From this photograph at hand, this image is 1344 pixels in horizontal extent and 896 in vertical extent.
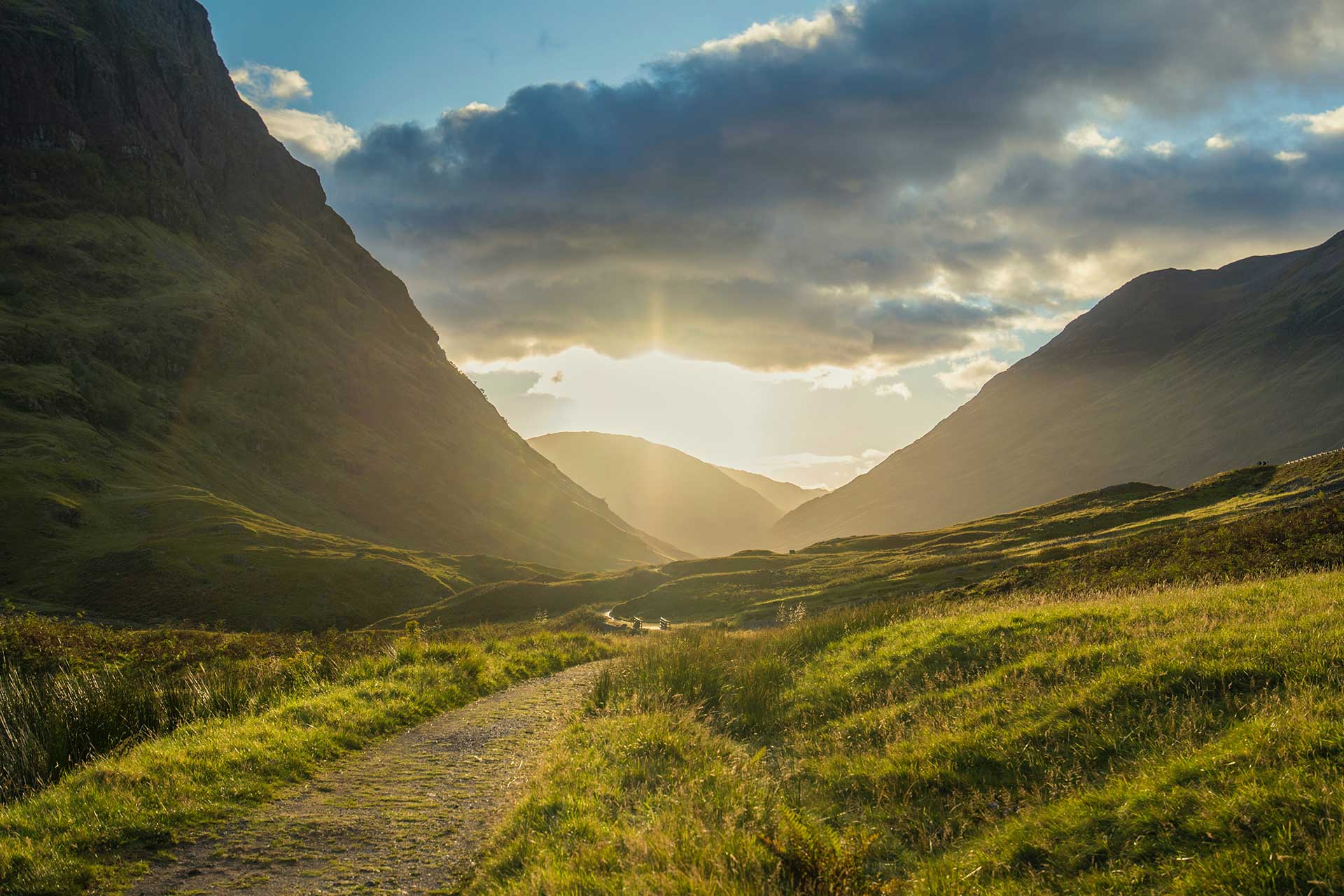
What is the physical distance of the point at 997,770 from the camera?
31.1 feet

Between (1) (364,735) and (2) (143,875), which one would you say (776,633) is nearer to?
(1) (364,735)

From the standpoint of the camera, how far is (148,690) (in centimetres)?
1325

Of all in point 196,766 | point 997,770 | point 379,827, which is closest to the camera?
point 379,827

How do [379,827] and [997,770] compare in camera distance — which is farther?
[997,770]

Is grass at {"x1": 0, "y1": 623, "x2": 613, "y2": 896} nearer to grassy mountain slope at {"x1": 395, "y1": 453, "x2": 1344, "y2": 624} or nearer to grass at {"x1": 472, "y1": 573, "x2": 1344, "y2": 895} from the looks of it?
grass at {"x1": 472, "y1": 573, "x2": 1344, "y2": 895}

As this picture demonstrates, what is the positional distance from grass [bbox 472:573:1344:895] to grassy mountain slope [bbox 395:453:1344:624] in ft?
34.4

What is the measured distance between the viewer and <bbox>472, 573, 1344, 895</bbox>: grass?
6281mm

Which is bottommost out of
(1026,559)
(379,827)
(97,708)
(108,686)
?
(1026,559)

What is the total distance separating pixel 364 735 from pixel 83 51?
854ft

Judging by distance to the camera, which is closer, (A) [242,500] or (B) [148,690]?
(B) [148,690]

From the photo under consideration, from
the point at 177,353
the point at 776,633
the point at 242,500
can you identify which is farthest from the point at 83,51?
the point at 776,633

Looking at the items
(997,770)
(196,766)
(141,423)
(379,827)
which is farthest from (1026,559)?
(141,423)

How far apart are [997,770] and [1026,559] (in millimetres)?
45612

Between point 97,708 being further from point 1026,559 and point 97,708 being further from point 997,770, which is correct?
point 1026,559
